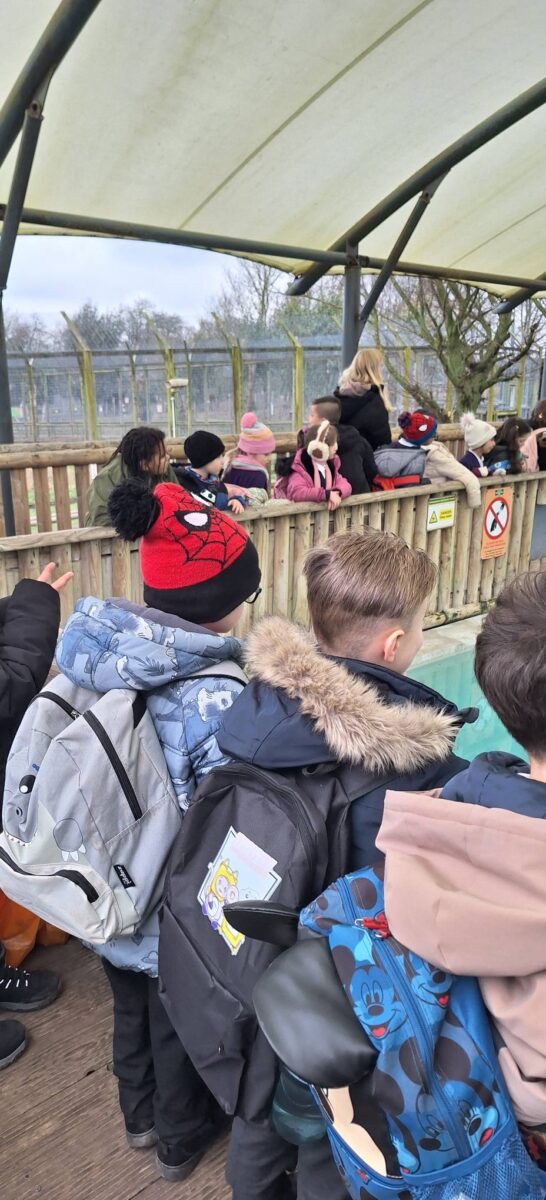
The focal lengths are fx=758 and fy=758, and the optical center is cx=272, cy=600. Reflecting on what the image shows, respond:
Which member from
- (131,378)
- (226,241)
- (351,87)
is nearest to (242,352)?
(131,378)

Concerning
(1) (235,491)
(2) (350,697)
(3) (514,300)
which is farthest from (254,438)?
(3) (514,300)

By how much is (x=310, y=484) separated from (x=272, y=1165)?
333cm

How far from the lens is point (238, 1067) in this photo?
123cm

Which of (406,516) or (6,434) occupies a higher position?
(6,434)

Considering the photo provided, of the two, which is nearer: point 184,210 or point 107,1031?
point 107,1031

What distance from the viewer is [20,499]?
19.0ft

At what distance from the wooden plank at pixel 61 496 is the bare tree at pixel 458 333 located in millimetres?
11922

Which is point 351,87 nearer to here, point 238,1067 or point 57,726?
point 57,726

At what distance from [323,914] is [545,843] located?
330 mm

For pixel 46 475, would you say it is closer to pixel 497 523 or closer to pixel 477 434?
pixel 477 434

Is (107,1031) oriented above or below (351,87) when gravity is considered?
below

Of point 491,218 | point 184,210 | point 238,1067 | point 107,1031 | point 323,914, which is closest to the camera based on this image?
point 323,914

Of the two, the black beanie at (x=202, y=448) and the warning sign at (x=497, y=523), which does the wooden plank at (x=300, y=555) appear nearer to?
the black beanie at (x=202, y=448)

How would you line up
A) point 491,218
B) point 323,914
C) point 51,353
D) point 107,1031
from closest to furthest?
point 323,914, point 107,1031, point 491,218, point 51,353
